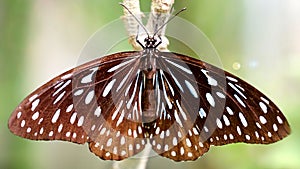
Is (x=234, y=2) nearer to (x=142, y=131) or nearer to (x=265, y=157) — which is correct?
(x=265, y=157)

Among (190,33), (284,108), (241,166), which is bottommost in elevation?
(241,166)

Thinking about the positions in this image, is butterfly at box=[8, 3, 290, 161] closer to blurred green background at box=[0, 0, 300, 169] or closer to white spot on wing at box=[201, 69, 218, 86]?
white spot on wing at box=[201, 69, 218, 86]

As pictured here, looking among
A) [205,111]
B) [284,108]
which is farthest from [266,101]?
[284,108]

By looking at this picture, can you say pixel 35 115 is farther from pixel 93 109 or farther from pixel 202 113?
pixel 202 113

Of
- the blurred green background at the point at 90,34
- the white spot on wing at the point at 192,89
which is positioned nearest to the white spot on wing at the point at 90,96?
the white spot on wing at the point at 192,89

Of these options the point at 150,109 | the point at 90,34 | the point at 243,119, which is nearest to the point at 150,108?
the point at 150,109

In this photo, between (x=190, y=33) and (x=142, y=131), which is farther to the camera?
(x=190, y=33)

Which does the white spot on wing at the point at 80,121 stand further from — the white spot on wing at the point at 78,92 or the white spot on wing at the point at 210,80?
the white spot on wing at the point at 210,80
